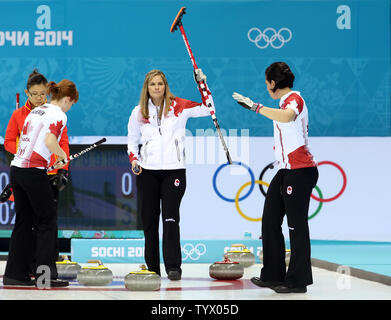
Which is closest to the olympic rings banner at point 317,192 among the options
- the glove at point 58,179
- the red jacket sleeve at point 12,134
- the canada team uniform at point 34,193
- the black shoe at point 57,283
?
the glove at point 58,179

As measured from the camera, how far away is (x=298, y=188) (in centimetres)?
480

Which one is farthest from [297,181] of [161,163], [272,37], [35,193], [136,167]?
[272,37]

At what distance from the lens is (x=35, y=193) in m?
5.03

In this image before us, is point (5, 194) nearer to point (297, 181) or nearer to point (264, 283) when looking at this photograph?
point (264, 283)

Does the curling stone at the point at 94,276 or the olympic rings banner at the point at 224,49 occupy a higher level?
the olympic rings banner at the point at 224,49

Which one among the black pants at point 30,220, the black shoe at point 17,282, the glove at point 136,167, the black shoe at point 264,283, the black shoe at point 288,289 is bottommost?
the black shoe at point 288,289

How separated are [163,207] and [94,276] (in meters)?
0.68

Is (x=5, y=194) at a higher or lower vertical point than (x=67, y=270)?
higher

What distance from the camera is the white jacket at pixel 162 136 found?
5.54 meters

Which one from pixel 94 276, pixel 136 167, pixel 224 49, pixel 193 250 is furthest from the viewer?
pixel 224 49

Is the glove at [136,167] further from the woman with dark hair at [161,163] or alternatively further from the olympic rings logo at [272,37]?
the olympic rings logo at [272,37]

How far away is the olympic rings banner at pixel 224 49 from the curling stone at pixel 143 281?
4.19m

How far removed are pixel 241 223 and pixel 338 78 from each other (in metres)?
1.93
